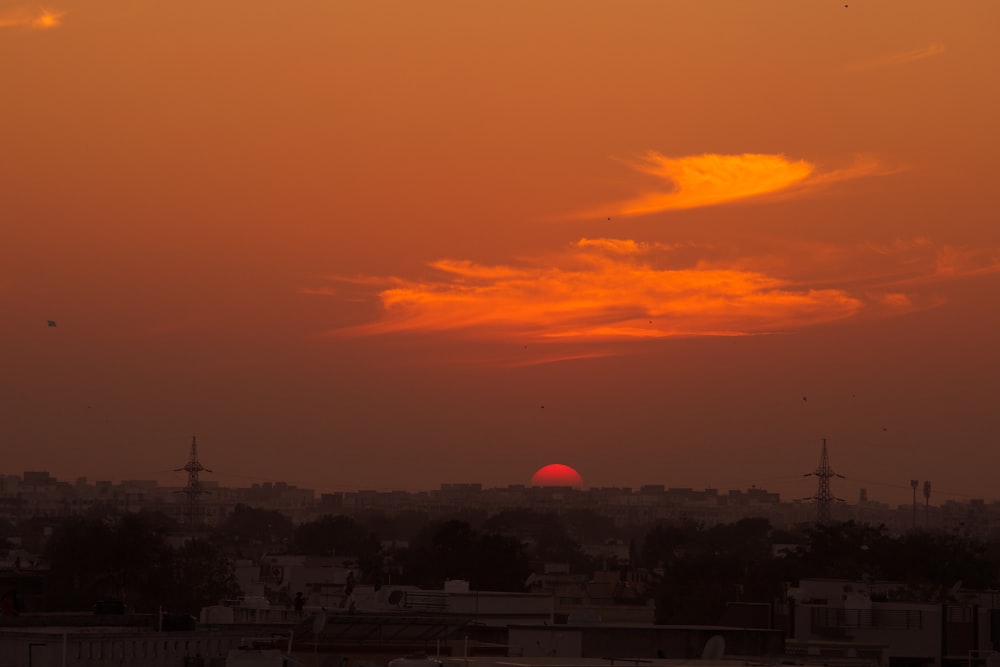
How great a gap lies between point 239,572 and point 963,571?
3817 centimetres

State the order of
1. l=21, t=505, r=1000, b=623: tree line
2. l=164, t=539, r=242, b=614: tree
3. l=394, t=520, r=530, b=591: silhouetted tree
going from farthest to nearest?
l=394, t=520, r=530, b=591: silhouetted tree → l=21, t=505, r=1000, b=623: tree line → l=164, t=539, r=242, b=614: tree

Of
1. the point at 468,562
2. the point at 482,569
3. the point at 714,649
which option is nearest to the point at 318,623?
the point at 714,649

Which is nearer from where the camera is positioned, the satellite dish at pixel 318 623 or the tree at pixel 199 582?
the satellite dish at pixel 318 623

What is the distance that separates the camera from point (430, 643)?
32938 mm

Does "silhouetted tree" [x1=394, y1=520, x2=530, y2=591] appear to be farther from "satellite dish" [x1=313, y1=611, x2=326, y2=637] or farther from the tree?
"satellite dish" [x1=313, y1=611, x2=326, y2=637]

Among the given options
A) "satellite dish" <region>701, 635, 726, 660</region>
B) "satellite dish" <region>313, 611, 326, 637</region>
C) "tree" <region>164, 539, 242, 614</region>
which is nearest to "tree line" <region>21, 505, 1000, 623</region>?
"tree" <region>164, 539, 242, 614</region>

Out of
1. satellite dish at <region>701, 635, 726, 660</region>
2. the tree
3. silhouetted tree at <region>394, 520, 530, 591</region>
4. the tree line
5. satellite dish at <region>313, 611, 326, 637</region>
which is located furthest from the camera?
silhouetted tree at <region>394, 520, 530, 591</region>

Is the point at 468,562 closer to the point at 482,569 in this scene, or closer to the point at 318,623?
the point at 482,569

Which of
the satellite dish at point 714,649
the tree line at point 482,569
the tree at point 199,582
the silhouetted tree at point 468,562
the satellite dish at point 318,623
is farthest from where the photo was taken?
the silhouetted tree at point 468,562

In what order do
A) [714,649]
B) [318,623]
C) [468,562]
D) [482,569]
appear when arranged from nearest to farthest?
[714,649]
[318,623]
[482,569]
[468,562]

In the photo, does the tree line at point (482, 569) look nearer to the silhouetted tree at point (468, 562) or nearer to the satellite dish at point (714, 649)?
the silhouetted tree at point (468, 562)

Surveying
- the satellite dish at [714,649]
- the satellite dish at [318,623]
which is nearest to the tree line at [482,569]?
the satellite dish at [714,649]

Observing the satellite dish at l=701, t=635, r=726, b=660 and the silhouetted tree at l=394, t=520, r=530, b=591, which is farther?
the silhouetted tree at l=394, t=520, r=530, b=591

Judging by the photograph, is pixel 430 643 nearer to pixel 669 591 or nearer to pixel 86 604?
pixel 86 604
